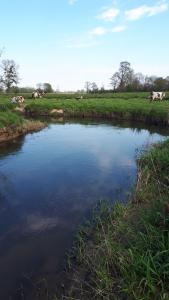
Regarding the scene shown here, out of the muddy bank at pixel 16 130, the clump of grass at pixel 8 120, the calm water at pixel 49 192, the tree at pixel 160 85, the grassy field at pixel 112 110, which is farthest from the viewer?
the tree at pixel 160 85

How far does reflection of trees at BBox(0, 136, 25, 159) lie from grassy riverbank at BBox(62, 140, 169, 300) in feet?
36.4

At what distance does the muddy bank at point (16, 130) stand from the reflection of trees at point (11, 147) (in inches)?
23.7

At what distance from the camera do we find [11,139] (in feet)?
73.8

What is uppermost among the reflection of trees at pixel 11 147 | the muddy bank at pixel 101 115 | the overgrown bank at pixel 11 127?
the overgrown bank at pixel 11 127

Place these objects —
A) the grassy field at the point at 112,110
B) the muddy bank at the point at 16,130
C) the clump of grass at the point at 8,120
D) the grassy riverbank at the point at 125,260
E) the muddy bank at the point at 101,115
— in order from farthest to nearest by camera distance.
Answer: the muddy bank at the point at 101,115, the grassy field at the point at 112,110, the muddy bank at the point at 16,130, the clump of grass at the point at 8,120, the grassy riverbank at the point at 125,260

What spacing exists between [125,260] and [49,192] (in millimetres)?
6282

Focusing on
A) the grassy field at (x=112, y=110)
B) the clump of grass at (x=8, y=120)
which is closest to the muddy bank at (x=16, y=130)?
the clump of grass at (x=8, y=120)

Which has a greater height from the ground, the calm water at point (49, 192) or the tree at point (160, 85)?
the tree at point (160, 85)

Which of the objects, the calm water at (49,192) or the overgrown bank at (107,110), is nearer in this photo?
the calm water at (49,192)

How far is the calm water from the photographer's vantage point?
290 inches

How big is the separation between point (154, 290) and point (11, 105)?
119 ft

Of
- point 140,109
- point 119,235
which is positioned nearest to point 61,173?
point 119,235

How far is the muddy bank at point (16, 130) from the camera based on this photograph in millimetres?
22125

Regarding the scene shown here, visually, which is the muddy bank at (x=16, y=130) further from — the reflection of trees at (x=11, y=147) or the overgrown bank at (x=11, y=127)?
the reflection of trees at (x=11, y=147)
